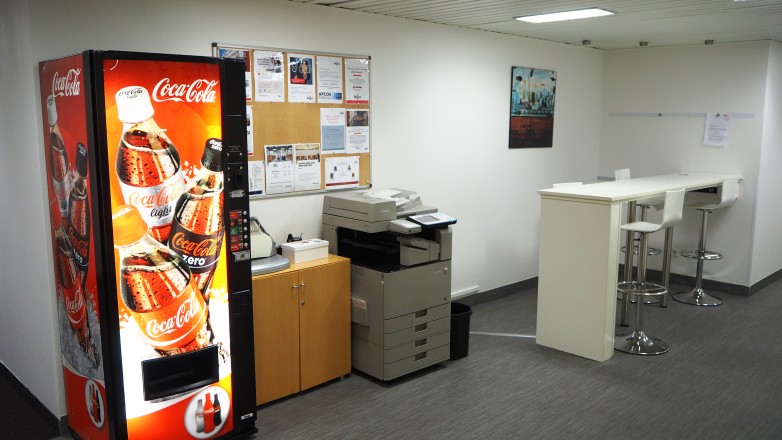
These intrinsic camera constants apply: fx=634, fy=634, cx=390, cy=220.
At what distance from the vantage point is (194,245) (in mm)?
3018

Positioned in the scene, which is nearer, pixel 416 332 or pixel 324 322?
pixel 324 322

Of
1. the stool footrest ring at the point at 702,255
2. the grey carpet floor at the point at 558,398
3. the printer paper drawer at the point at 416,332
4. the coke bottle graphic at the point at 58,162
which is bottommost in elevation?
the grey carpet floor at the point at 558,398

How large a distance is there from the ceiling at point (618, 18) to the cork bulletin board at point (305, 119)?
455 millimetres

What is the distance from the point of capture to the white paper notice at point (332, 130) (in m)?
4.40

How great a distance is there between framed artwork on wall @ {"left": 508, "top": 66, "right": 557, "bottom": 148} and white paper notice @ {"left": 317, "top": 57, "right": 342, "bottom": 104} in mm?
2062

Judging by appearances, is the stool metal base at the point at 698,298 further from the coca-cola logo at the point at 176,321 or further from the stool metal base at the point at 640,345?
the coca-cola logo at the point at 176,321

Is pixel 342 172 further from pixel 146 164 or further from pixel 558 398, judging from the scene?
pixel 558 398

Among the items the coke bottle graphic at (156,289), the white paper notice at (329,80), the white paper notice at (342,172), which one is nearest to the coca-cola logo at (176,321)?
the coke bottle graphic at (156,289)

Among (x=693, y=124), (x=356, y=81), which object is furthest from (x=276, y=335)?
(x=693, y=124)

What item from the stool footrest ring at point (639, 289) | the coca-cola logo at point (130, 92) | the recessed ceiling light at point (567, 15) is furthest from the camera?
the stool footrest ring at point (639, 289)

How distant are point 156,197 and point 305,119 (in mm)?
1598

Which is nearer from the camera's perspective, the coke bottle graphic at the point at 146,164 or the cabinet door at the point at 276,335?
the coke bottle graphic at the point at 146,164

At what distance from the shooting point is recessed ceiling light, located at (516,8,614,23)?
14.8ft

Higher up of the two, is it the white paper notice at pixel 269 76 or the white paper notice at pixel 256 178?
the white paper notice at pixel 269 76
